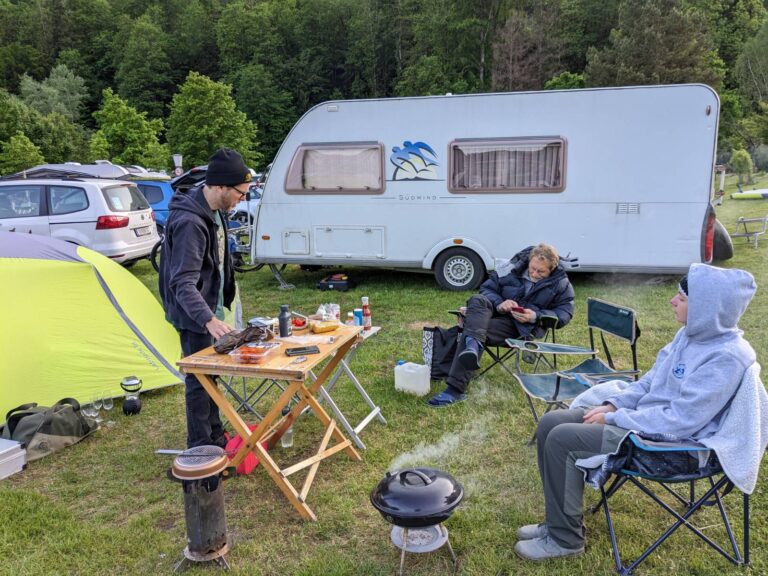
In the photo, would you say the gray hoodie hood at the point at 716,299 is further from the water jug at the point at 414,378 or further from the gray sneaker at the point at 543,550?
the water jug at the point at 414,378

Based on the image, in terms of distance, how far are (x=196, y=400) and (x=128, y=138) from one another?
110 feet

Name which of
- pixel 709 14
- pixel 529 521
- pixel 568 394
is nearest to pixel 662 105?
pixel 568 394

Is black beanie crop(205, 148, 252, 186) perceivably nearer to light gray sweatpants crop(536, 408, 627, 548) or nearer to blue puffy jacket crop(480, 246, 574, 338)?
light gray sweatpants crop(536, 408, 627, 548)

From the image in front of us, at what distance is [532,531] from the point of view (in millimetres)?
2572

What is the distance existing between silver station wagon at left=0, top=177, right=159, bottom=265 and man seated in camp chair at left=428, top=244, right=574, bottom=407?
615 cm

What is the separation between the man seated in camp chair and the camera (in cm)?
416

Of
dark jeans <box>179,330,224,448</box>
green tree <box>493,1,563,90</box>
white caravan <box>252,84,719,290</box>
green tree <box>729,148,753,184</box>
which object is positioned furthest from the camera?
green tree <box>493,1,563,90</box>

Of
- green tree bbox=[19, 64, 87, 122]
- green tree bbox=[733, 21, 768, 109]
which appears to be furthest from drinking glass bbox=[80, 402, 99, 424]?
green tree bbox=[19, 64, 87, 122]

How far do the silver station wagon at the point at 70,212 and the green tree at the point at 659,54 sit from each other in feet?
101

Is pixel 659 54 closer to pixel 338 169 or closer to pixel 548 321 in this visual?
pixel 338 169

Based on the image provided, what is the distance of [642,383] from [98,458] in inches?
126

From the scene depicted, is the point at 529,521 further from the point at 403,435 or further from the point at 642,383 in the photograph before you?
the point at 403,435

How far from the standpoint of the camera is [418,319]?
6.39 m

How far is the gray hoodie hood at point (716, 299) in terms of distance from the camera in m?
2.11
